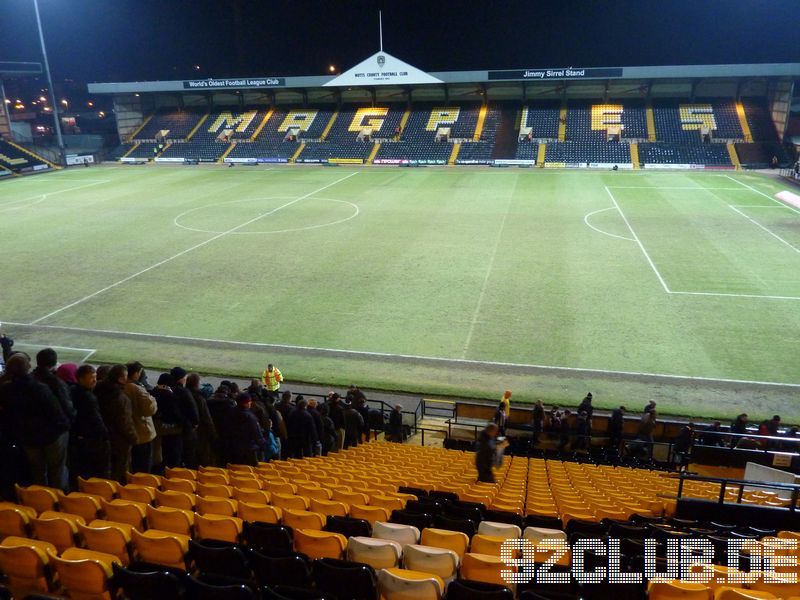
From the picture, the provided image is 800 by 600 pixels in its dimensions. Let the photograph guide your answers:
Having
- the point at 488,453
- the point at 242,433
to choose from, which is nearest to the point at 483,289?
the point at 488,453

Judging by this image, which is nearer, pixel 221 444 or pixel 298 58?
pixel 221 444

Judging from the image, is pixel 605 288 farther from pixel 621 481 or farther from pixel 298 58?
pixel 298 58

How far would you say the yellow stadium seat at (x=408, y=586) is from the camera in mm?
4363

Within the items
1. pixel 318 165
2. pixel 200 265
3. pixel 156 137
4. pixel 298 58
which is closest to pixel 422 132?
pixel 318 165

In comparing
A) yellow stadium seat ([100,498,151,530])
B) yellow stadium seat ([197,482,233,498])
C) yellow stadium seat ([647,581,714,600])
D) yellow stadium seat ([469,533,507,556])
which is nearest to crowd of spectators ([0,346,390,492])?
yellow stadium seat ([197,482,233,498])

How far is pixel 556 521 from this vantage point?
6.07 m

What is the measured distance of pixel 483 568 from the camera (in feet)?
15.8

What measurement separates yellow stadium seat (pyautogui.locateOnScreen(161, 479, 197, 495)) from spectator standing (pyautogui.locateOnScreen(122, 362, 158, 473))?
734mm

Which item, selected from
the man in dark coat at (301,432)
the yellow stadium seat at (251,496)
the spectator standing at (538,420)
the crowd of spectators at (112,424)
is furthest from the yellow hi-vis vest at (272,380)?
the yellow stadium seat at (251,496)

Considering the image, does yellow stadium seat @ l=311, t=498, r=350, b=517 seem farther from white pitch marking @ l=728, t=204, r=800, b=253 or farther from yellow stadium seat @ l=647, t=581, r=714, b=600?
white pitch marking @ l=728, t=204, r=800, b=253

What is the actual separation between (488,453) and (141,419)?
15.4 ft

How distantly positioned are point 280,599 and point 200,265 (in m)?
22.6

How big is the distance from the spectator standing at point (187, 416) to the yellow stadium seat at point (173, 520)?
2486mm

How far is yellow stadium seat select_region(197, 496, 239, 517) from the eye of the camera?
5.98 metres
